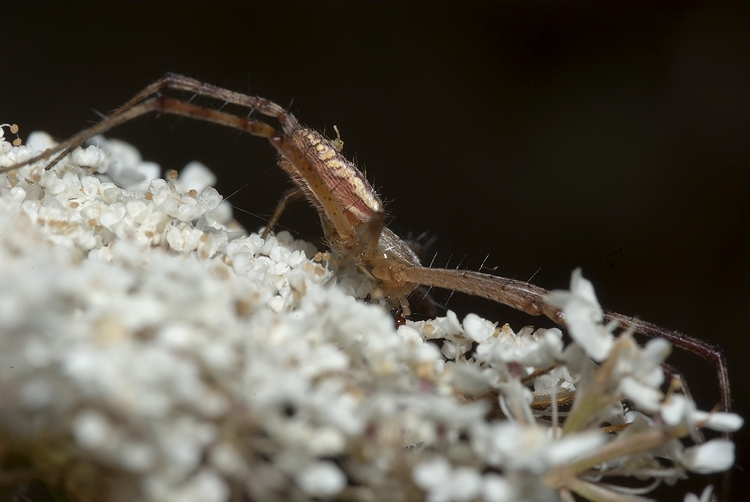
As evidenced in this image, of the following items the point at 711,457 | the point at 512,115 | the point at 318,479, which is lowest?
the point at 318,479

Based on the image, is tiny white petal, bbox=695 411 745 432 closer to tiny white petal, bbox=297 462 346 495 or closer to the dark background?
tiny white petal, bbox=297 462 346 495

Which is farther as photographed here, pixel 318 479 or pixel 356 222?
pixel 356 222

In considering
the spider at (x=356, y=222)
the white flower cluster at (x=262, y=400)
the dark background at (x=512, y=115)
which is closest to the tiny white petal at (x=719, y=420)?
the white flower cluster at (x=262, y=400)

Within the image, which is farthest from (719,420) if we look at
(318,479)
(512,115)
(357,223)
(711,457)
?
(512,115)

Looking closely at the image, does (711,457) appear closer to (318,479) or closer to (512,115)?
(318,479)

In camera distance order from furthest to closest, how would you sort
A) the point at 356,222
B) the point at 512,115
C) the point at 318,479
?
the point at 512,115, the point at 356,222, the point at 318,479

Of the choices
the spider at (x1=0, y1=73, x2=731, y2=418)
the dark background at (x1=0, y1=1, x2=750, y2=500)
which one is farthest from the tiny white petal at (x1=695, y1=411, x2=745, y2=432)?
the dark background at (x1=0, y1=1, x2=750, y2=500)

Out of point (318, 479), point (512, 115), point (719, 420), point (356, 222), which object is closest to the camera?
point (318, 479)

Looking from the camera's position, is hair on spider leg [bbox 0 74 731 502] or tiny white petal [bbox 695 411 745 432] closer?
tiny white petal [bbox 695 411 745 432]
